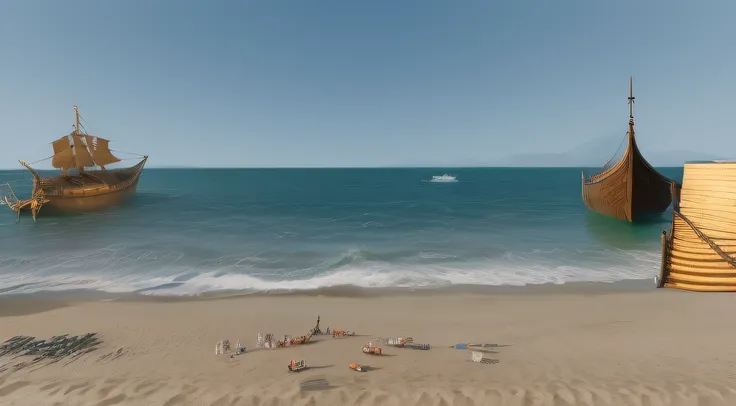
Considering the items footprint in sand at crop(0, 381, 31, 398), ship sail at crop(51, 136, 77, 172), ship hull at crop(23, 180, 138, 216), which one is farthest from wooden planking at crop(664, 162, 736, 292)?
ship sail at crop(51, 136, 77, 172)

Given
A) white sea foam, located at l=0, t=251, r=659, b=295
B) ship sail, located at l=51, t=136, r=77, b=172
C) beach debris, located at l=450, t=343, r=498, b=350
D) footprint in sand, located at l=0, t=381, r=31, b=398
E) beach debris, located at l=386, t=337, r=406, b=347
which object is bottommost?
white sea foam, located at l=0, t=251, r=659, b=295

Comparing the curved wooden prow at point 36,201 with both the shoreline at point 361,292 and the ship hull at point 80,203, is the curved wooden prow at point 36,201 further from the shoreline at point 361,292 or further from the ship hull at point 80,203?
the shoreline at point 361,292

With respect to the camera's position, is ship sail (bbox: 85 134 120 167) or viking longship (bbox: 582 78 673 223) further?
ship sail (bbox: 85 134 120 167)

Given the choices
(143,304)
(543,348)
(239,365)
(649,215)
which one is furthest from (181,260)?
(649,215)

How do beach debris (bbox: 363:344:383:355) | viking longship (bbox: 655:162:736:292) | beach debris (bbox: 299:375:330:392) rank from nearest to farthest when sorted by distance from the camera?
beach debris (bbox: 299:375:330:392)
beach debris (bbox: 363:344:383:355)
viking longship (bbox: 655:162:736:292)

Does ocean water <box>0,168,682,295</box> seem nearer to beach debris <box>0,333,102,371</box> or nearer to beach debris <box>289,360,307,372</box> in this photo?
beach debris <box>0,333,102,371</box>

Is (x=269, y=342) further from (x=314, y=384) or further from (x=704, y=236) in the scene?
(x=704, y=236)

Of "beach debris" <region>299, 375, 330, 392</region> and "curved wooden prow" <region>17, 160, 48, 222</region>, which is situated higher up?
"curved wooden prow" <region>17, 160, 48, 222</region>

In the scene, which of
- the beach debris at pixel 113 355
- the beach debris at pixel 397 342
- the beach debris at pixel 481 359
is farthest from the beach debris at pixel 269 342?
the beach debris at pixel 481 359
